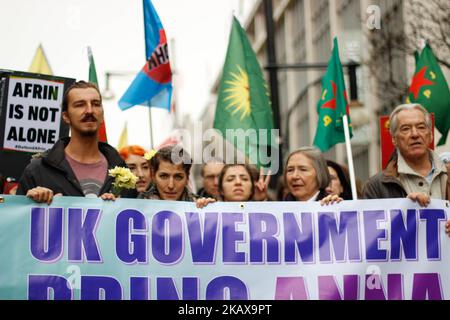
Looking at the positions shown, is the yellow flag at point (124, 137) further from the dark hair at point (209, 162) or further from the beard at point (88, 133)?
the beard at point (88, 133)

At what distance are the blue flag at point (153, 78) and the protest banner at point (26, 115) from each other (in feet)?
5.78

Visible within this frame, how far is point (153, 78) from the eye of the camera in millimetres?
9242

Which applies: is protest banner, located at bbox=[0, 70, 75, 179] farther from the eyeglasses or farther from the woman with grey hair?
the eyeglasses

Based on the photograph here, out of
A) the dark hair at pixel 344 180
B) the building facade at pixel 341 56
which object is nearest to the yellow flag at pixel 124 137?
the building facade at pixel 341 56

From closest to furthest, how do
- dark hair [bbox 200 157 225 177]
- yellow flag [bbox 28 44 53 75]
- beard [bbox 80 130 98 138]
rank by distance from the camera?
beard [bbox 80 130 98 138], dark hair [bbox 200 157 225 177], yellow flag [bbox 28 44 53 75]

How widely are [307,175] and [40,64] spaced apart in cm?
471

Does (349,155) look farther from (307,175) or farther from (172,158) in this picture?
(172,158)

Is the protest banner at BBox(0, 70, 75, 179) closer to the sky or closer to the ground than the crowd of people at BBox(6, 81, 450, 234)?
closer to the sky

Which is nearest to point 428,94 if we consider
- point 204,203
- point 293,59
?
point 204,203

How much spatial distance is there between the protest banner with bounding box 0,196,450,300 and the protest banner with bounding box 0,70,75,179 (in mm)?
2149

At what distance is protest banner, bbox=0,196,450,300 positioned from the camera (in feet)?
17.1

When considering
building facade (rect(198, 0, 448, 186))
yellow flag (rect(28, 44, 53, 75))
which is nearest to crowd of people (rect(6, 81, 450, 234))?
yellow flag (rect(28, 44, 53, 75))

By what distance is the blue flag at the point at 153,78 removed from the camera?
9211mm

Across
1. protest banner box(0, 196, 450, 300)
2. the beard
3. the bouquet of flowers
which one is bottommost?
protest banner box(0, 196, 450, 300)
